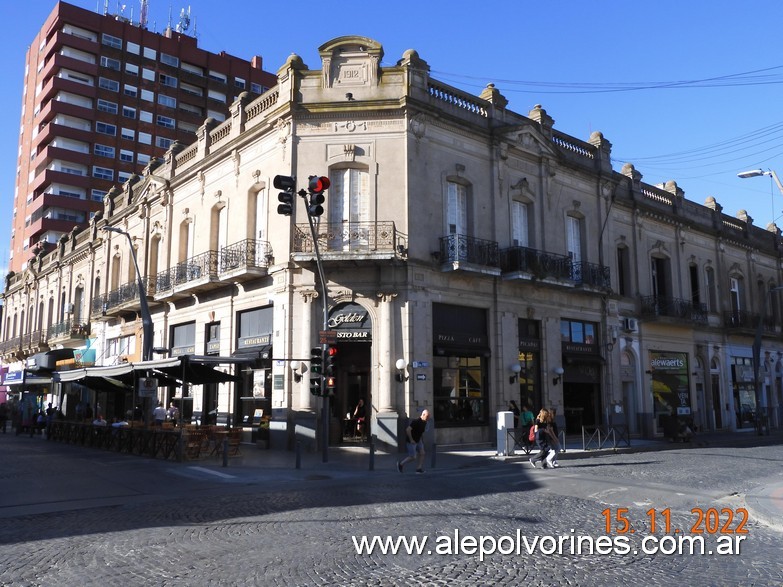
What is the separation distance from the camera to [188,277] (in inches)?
1049

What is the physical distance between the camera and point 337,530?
8.88 m

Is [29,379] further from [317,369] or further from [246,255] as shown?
[317,369]

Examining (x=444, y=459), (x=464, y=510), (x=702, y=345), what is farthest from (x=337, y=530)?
(x=702, y=345)

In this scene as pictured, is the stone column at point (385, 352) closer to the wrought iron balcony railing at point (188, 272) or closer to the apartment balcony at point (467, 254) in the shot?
the apartment balcony at point (467, 254)

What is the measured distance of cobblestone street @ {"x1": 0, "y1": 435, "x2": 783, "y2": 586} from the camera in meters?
6.96

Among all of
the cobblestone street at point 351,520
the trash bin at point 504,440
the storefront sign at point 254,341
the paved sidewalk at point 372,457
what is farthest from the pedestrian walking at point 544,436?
the storefront sign at point 254,341

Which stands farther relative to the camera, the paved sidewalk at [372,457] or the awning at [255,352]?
the awning at [255,352]

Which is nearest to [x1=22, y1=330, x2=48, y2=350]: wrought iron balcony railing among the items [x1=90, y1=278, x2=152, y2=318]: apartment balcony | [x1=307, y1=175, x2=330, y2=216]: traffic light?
[x1=90, y1=278, x2=152, y2=318]: apartment balcony

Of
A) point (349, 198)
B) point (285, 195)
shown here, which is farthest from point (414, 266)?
point (285, 195)

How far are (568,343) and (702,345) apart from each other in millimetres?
10956

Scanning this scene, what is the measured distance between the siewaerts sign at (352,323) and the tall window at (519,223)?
23.6 feet

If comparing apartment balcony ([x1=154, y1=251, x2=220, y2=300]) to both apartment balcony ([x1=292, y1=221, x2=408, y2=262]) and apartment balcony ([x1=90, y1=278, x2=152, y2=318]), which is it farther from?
apartment balcony ([x1=292, y1=221, x2=408, y2=262])

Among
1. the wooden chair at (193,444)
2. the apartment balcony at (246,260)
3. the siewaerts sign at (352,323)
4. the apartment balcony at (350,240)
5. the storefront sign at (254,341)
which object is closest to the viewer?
the wooden chair at (193,444)

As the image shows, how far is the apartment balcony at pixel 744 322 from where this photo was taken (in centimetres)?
3475
